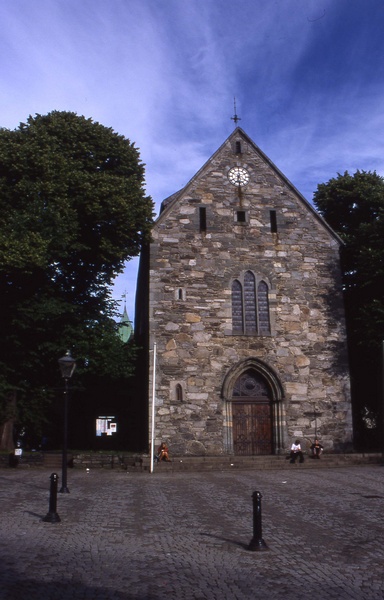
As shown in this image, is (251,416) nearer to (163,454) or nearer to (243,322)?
(243,322)

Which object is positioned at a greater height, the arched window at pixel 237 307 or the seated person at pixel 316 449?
the arched window at pixel 237 307

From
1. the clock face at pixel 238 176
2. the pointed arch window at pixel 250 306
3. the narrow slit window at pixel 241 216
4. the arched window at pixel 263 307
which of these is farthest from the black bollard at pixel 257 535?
the clock face at pixel 238 176

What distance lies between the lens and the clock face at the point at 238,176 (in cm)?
2667

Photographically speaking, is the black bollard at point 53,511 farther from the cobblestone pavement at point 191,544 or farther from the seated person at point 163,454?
the seated person at point 163,454

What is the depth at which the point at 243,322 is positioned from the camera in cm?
2488

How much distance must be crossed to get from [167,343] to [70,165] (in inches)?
334

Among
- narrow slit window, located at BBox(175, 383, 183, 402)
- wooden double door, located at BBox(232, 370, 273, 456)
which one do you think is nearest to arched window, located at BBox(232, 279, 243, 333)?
wooden double door, located at BBox(232, 370, 273, 456)

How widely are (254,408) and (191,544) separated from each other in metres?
16.1

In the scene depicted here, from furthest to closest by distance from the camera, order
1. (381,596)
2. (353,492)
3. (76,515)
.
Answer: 1. (353,492)
2. (76,515)
3. (381,596)

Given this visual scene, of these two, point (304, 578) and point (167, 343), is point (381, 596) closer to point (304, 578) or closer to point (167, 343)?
point (304, 578)

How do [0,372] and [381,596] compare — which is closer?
[381,596]

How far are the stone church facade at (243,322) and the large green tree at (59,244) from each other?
1997mm

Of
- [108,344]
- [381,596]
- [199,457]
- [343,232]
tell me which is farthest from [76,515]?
[343,232]

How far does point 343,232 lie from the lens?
3152cm
